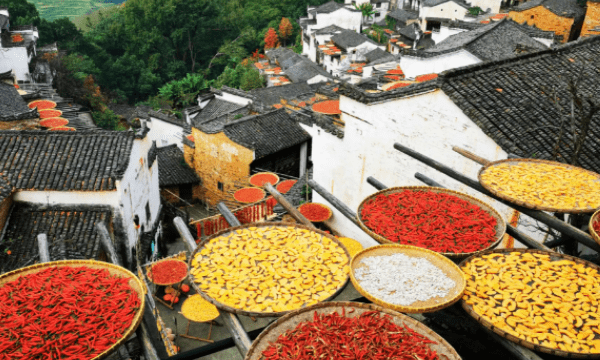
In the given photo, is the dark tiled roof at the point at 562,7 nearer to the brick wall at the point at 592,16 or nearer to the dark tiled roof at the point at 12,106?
the brick wall at the point at 592,16

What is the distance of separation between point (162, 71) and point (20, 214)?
41366 millimetres

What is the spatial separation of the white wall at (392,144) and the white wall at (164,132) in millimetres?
19181

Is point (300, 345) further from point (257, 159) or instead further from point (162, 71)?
point (162, 71)

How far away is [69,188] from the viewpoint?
13094mm

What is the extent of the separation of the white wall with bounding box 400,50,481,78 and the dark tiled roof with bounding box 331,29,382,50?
2418 cm

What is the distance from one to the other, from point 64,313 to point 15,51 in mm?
32950

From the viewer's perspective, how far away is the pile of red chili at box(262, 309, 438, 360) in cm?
364

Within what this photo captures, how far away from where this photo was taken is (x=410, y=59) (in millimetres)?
18688

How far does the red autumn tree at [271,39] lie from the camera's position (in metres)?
53.2

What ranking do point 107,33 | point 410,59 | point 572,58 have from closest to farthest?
point 572,58 < point 410,59 < point 107,33

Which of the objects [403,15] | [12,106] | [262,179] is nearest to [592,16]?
[262,179]

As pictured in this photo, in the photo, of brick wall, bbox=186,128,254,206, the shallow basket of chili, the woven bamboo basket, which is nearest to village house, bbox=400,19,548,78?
the shallow basket of chili

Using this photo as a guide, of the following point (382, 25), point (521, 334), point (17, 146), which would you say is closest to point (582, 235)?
point (521, 334)

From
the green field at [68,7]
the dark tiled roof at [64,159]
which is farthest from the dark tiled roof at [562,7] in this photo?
the green field at [68,7]
